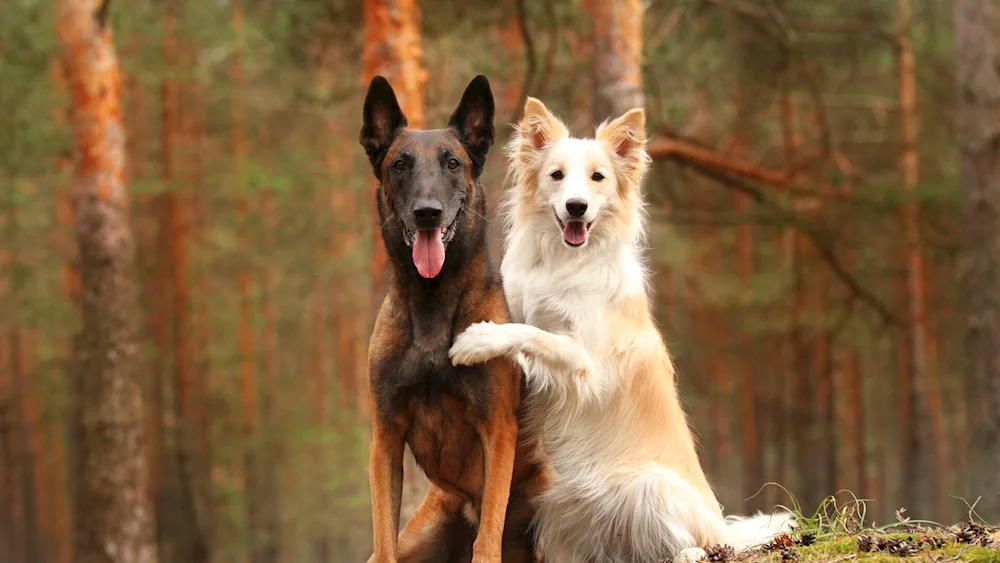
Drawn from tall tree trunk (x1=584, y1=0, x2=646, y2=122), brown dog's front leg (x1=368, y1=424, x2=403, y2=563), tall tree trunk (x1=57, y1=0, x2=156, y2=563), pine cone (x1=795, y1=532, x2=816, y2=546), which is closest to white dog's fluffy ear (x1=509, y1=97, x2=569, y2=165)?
brown dog's front leg (x1=368, y1=424, x2=403, y2=563)

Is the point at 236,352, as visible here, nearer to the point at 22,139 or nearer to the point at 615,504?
the point at 22,139

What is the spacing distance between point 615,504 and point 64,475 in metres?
28.3

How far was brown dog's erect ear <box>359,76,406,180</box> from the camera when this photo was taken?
4.68 meters

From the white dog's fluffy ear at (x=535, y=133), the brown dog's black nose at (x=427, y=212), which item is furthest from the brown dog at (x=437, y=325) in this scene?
the white dog's fluffy ear at (x=535, y=133)

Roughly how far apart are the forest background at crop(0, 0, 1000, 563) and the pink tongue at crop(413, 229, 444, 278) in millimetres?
4572

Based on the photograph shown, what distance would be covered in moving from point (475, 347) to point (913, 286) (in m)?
17.6

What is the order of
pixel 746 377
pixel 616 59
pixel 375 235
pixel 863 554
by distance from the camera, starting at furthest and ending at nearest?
pixel 746 377
pixel 616 59
pixel 375 235
pixel 863 554

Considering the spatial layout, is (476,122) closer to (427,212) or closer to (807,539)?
(427,212)

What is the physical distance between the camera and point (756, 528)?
17.1ft

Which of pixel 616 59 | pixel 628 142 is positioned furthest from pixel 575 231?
pixel 616 59

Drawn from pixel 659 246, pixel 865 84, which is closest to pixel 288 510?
pixel 659 246

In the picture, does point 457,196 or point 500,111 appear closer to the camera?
point 457,196

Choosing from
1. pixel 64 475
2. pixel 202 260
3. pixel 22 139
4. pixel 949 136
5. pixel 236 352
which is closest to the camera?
pixel 22 139

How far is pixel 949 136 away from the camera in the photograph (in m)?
19.7
